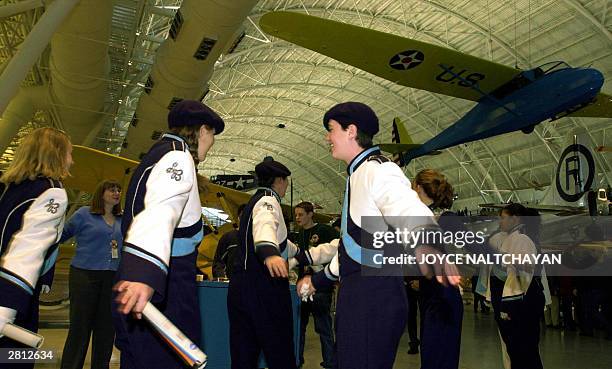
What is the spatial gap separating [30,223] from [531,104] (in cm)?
898

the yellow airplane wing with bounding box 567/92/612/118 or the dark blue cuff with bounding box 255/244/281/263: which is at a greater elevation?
the yellow airplane wing with bounding box 567/92/612/118

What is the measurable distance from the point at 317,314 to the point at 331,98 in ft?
85.4

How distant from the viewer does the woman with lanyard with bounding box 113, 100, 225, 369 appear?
5.30 ft

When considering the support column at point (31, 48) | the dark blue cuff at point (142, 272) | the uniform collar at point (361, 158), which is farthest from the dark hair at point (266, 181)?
the support column at point (31, 48)

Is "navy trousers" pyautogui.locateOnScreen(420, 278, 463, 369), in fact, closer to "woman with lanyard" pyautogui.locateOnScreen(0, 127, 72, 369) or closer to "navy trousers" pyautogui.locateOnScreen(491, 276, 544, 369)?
"navy trousers" pyautogui.locateOnScreen(491, 276, 544, 369)

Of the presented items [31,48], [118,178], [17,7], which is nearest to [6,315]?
[31,48]

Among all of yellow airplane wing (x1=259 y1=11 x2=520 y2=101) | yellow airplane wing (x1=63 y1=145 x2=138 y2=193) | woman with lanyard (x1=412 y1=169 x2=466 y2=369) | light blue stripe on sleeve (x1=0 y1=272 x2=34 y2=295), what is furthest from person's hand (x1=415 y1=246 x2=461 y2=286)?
yellow airplane wing (x1=259 y1=11 x2=520 y2=101)

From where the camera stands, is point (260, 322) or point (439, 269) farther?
point (260, 322)

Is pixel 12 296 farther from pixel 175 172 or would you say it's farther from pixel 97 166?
pixel 97 166

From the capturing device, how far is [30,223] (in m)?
2.21

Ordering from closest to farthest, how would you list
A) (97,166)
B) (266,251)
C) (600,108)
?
(266,251), (97,166), (600,108)

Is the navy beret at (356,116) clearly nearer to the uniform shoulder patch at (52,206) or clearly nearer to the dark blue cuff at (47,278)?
the uniform shoulder patch at (52,206)

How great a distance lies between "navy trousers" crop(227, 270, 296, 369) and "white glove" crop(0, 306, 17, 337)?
120 cm

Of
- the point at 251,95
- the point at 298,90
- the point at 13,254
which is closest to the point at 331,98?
the point at 298,90
